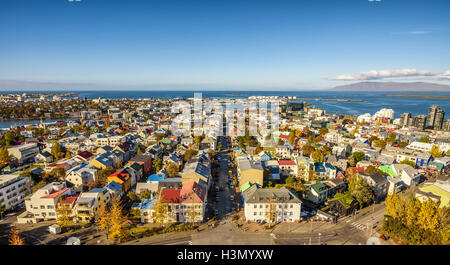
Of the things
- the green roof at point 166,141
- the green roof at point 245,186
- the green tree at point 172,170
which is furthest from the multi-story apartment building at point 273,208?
the green roof at point 166,141

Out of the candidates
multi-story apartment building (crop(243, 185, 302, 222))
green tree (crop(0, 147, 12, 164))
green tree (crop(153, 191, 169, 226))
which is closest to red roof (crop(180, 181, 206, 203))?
green tree (crop(153, 191, 169, 226))

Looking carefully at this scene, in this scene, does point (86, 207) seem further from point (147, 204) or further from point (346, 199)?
point (346, 199)

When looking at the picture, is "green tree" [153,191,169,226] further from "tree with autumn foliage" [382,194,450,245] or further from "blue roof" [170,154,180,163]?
"tree with autumn foliage" [382,194,450,245]

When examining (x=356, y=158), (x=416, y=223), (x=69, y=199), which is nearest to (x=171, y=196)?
(x=69, y=199)
